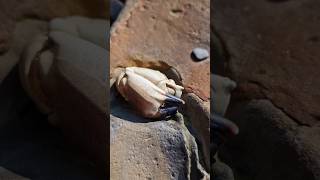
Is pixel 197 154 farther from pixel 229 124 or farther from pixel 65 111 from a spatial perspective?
pixel 65 111

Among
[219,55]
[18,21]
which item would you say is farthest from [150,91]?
[18,21]

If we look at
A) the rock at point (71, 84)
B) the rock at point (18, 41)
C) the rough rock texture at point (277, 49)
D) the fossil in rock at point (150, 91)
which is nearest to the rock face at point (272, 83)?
the rough rock texture at point (277, 49)

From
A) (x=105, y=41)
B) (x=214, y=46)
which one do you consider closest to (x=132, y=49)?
(x=105, y=41)

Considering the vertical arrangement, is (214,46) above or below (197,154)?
above

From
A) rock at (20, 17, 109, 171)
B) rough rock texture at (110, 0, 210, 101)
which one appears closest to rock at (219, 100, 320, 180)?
rough rock texture at (110, 0, 210, 101)

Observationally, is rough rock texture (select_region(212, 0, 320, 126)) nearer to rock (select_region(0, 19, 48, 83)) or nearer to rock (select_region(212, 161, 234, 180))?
rock (select_region(212, 161, 234, 180))

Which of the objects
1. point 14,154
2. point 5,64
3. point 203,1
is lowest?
point 14,154
